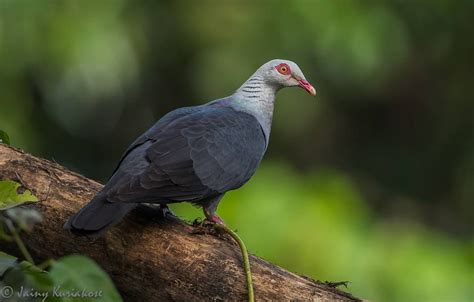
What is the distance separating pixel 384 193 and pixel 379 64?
1898mm

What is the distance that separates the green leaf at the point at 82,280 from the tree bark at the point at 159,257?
1.41 meters

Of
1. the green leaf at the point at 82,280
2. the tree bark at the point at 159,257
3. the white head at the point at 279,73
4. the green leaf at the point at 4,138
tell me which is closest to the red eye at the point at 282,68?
the white head at the point at 279,73

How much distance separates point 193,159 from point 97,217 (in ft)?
2.58

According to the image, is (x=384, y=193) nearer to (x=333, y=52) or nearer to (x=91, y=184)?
(x=333, y=52)

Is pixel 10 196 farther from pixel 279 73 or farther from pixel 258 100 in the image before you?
pixel 279 73

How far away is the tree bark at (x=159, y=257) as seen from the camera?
388 cm

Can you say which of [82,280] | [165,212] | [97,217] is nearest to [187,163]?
[165,212]

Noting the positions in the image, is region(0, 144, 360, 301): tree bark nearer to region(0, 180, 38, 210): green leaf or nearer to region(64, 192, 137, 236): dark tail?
region(64, 192, 137, 236): dark tail

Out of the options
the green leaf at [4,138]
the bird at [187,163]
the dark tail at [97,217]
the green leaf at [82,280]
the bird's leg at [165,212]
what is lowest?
the green leaf at [82,280]

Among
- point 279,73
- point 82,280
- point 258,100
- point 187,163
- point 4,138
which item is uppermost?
point 279,73

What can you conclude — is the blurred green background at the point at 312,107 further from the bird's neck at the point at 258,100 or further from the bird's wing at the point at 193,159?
the bird's wing at the point at 193,159

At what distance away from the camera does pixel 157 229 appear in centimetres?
408

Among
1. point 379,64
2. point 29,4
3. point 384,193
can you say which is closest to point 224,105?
point 29,4

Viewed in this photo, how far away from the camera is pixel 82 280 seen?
245cm
